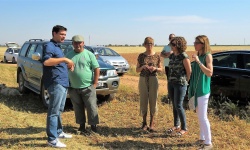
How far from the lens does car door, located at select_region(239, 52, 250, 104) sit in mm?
6395

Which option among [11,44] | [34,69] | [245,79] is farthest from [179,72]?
[11,44]

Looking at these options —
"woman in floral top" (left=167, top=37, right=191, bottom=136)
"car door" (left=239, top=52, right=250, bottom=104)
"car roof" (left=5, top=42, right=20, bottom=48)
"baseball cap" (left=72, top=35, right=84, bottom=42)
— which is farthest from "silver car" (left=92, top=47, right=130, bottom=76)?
"car roof" (left=5, top=42, right=20, bottom=48)

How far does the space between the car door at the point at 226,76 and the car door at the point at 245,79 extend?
0.32ft

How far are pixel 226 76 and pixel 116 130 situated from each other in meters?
2.88

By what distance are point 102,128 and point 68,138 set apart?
3.06 ft

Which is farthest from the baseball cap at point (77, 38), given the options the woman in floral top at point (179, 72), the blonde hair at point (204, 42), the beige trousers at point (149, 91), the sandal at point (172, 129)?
the sandal at point (172, 129)

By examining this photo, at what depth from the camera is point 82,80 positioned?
534 cm

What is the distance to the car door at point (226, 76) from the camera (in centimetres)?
665

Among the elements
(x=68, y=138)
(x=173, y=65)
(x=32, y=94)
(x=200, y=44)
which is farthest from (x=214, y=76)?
(x=32, y=94)

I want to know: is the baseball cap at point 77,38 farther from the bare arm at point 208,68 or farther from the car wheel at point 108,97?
the car wheel at point 108,97

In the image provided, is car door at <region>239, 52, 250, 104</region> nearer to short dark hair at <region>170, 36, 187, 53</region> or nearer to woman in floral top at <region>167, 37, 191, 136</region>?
woman in floral top at <region>167, 37, 191, 136</region>

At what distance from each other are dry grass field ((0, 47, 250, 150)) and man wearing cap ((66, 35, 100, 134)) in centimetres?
41

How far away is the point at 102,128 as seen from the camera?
6.03m

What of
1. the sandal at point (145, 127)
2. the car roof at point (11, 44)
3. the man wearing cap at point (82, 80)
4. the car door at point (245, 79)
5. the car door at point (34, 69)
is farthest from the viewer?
the car roof at point (11, 44)
